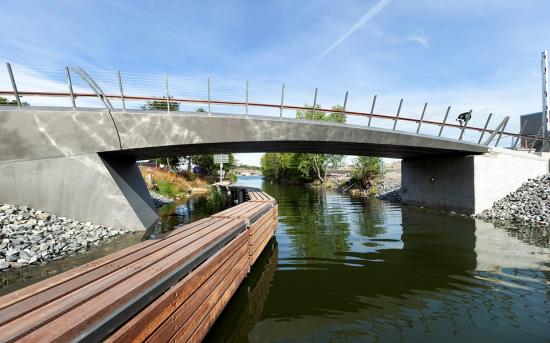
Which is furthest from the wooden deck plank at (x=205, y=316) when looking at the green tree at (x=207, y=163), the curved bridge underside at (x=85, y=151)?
the green tree at (x=207, y=163)

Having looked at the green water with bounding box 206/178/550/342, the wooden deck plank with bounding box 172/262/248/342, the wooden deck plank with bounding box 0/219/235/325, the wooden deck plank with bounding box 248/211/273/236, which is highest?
the wooden deck plank with bounding box 0/219/235/325

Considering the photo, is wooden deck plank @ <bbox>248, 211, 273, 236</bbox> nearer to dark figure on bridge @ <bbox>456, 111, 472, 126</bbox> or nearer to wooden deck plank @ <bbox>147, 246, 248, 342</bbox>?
wooden deck plank @ <bbox>147, 246, 248, 342</bbox>

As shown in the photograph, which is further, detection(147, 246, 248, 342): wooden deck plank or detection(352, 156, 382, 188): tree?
detection(352, 156, 382, 188): tree

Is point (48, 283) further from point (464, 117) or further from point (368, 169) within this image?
point (368, 169)

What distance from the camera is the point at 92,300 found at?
254 centimetres

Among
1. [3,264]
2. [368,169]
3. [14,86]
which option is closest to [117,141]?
[14,86]

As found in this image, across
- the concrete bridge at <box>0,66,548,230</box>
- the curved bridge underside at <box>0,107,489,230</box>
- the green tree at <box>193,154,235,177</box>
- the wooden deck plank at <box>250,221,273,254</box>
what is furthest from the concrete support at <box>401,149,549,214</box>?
the green tree at <box>193,154,235,177</box>

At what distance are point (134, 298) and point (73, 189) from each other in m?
10.8

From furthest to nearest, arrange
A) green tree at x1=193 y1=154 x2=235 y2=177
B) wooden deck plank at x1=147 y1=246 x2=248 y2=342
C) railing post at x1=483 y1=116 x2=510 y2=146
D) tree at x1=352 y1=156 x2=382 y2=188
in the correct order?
green tree at x1=193 y1=154 x2=235 y2=177 → tree at x1=352 y1=156 x2=382 y2=188 → railing post at x1=483 y1=116 x2=510 y2=146 → wooden deck plank at x1=147 y1=246 x2=248 y2=342

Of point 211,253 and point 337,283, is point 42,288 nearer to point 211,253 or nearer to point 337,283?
point 211,253

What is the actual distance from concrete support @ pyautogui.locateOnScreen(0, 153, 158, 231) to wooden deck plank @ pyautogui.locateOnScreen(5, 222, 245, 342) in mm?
8929

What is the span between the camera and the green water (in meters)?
4.62

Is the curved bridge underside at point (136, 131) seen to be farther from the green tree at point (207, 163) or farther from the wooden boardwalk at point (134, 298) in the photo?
the green tree at point (207, 163)

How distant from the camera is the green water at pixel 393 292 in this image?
462cm
